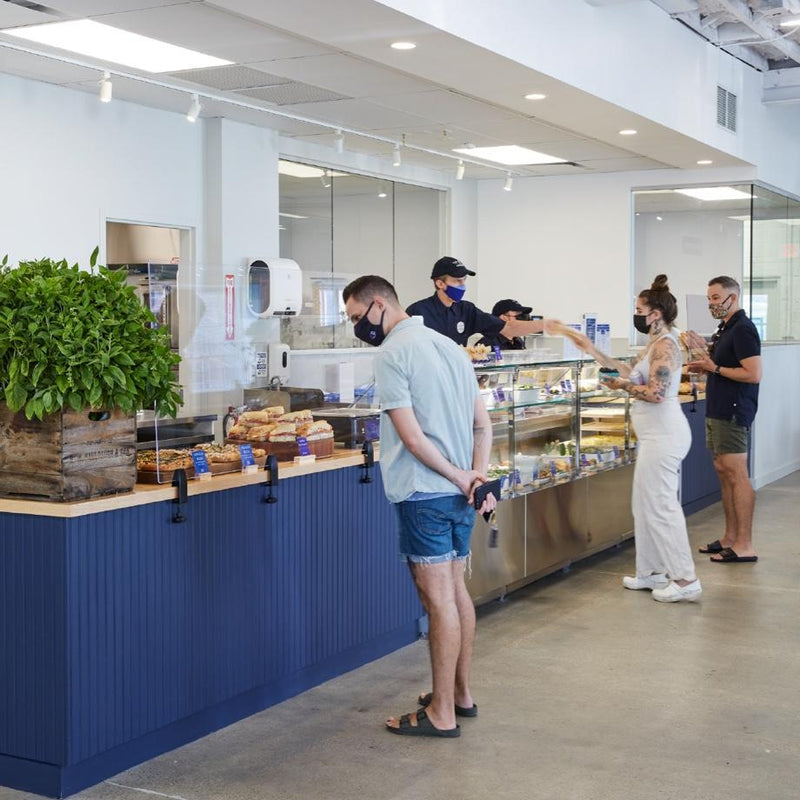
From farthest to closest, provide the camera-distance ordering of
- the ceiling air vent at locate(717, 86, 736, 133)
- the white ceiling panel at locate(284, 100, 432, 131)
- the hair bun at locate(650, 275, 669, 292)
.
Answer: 1. the ceiling air vent at locate(717, 86, 736, 133)
2. the white ceiling panel at locate(284, 100, 432, 131)
3. the hair bun at locate(650, 275, 669, 292)

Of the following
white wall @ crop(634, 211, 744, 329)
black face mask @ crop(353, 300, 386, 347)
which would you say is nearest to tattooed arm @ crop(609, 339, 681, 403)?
black face mask @ crop(353, 300, 386, 347)

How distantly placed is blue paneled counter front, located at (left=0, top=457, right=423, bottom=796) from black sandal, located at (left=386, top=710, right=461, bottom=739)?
0.56 meters

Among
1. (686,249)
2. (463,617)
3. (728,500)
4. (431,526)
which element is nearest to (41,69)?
(431,526)

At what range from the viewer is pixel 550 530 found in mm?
6555

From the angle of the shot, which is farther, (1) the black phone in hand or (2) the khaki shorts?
(2) the khaki shorts

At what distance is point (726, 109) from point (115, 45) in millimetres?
5095

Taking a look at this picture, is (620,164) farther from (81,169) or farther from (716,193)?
(81,169)

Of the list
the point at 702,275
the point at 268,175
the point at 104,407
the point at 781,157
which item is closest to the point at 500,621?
the point at 104,407

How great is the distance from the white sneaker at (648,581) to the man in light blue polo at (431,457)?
250 cm

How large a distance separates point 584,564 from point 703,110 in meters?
3.72

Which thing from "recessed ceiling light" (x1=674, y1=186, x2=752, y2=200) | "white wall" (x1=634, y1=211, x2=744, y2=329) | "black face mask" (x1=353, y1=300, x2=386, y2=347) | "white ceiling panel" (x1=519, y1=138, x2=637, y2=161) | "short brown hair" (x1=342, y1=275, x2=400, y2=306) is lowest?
"black face mask" (x1=353, y1=300, x2=386, y2=347)

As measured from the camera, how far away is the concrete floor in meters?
3.70

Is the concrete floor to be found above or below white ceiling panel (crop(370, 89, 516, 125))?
below

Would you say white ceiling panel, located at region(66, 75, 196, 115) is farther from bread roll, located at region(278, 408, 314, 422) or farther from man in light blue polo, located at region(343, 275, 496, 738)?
man in light blue polo, located at region(343, 275, 496, 738)
